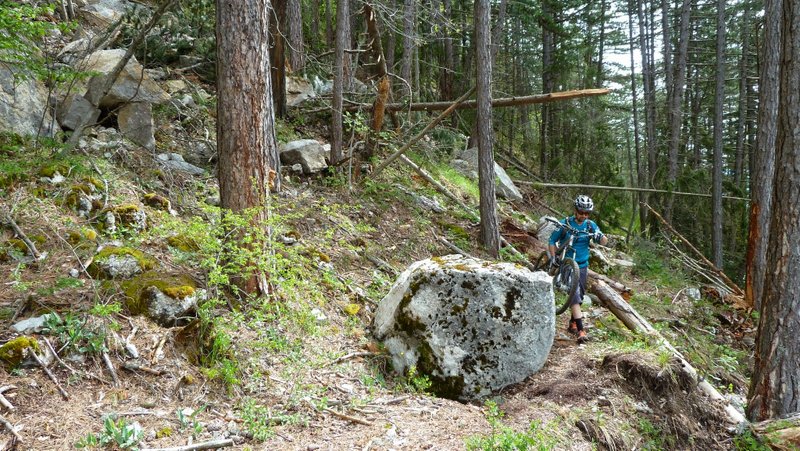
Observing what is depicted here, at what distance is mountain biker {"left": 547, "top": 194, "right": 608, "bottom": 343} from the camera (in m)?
6.53

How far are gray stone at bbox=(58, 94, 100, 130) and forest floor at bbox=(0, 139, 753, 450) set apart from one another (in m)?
0.86

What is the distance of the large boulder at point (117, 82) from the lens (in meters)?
7.35

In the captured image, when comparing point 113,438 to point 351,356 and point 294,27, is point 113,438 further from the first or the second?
point 294,27

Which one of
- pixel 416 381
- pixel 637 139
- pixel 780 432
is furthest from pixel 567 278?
pixel 637 139

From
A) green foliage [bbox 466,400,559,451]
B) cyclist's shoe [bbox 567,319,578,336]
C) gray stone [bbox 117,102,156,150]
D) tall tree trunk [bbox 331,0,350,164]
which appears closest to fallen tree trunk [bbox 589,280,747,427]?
cyclist's shoe [bbox 567,319,578,336]

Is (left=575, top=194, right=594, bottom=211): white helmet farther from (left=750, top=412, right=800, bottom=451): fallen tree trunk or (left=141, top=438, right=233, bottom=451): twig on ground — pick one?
(left=141, top=438, right=233, bottom=451): twig on ground

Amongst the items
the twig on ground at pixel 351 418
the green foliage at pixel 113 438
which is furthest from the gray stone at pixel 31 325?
the twig on ground at pixel 351 418

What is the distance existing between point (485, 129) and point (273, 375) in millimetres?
6521

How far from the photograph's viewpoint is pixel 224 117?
4977 millimetres

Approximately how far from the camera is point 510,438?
392 centimetres

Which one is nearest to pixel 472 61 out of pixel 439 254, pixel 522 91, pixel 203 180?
pixel 522 91

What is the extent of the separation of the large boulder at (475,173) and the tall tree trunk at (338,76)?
5.06 m

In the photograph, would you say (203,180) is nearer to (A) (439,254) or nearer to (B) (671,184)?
(A) (439,254)

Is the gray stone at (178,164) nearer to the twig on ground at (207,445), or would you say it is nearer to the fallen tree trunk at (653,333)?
the twig on ground at (207,445)
